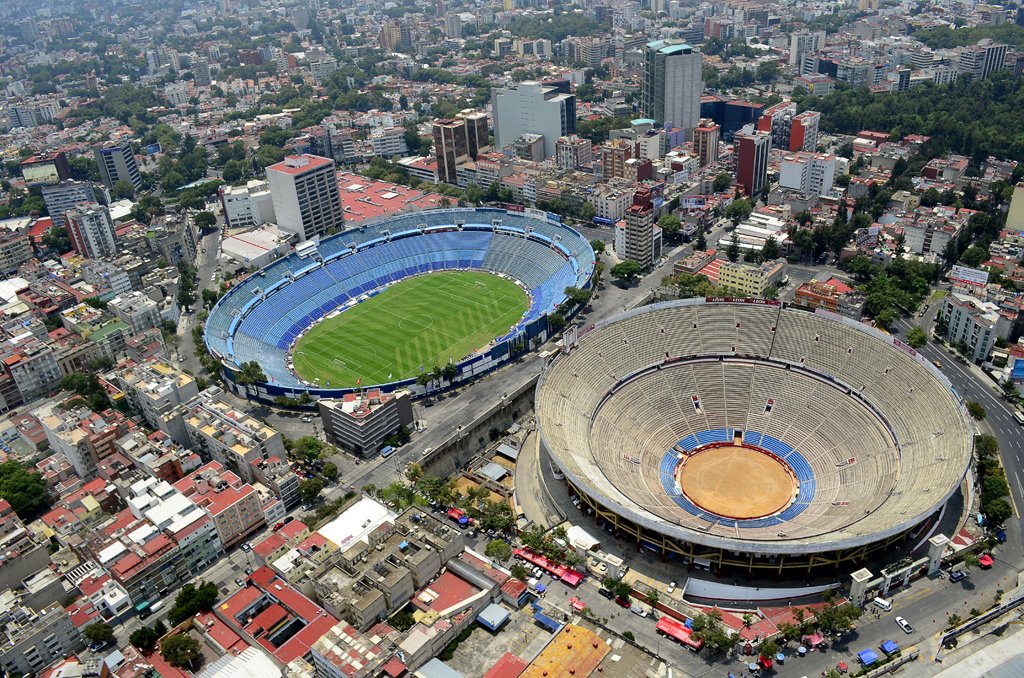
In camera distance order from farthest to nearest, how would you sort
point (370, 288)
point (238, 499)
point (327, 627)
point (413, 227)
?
point (413, 227)
point (370, 288)
point (238, 499)
point (327, 627)

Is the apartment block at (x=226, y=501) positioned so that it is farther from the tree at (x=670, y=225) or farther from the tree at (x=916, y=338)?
the tree at (x=670, y=225)

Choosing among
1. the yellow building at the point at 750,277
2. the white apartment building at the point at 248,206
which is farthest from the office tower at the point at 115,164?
the yellow building at the point at 750,277

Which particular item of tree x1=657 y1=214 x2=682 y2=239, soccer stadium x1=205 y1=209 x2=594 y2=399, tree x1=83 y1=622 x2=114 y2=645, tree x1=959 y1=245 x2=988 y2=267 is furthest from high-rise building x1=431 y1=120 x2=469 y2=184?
tree x1=83 y1=622 x2=114 y2=645

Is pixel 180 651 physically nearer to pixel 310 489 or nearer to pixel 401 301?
pixel 310 489

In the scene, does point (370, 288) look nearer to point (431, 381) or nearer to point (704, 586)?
point (431, 381)

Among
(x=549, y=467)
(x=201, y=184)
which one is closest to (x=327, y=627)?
(x=549, y=467)

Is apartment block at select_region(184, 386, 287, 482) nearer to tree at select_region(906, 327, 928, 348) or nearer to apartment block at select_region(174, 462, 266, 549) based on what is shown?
apartment block at select_region(174, 462, 266, 549)
